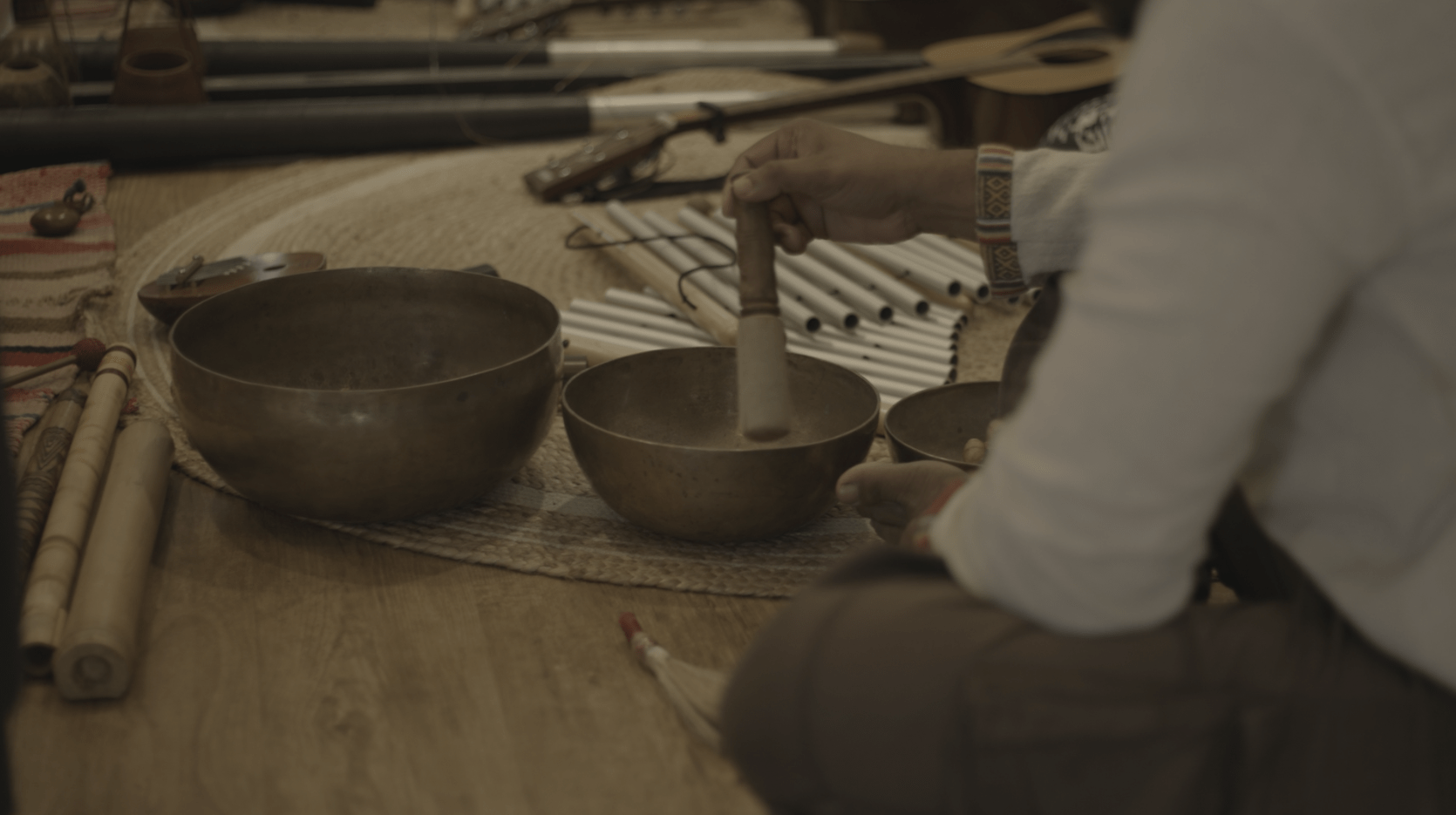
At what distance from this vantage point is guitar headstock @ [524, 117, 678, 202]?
111 inches

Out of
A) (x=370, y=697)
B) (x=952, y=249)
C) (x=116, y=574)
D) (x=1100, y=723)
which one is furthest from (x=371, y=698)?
(x=952, y=249)

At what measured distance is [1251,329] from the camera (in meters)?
0.72

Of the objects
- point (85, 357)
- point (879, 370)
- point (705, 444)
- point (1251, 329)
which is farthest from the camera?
point (879, 370)

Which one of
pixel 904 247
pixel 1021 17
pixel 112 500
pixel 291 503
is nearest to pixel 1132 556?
pixel 291 503

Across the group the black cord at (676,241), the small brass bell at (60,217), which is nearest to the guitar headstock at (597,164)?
the black cord at (676,241)

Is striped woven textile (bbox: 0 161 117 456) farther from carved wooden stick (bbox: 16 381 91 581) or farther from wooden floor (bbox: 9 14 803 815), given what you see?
wooden floor (bbox: 9 14 803 815)

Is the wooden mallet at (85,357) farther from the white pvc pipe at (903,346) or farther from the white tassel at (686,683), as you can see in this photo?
the white pvc pipe at (903,346)

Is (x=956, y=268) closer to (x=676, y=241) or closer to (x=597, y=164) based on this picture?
(x=676, y=241)

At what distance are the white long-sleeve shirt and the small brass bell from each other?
2.15 meters

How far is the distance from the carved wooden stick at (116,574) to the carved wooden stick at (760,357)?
643 mm

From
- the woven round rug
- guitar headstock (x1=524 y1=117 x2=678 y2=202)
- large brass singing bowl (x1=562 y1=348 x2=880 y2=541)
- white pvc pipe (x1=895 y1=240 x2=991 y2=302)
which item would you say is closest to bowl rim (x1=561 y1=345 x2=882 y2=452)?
large brass singing bowl (x1=562 y1=348 x2=880 y2=541)

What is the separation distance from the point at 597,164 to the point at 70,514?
64.9 inches

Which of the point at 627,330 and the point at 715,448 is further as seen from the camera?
the point at 627,330

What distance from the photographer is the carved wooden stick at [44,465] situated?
4.47ft
